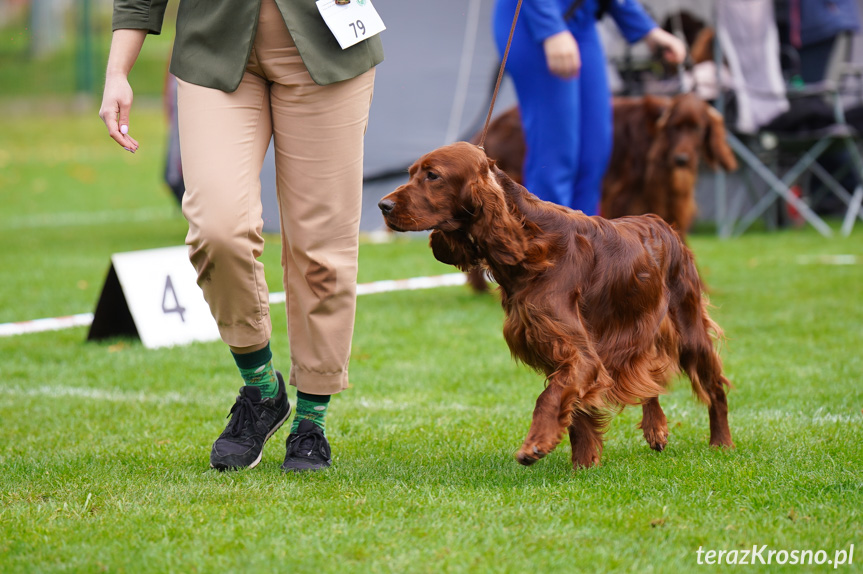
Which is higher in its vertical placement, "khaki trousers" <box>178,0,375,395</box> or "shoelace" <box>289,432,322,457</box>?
"khaki trousers" <box>178,0,375,395</box>

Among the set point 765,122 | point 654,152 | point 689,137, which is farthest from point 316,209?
point 765,122

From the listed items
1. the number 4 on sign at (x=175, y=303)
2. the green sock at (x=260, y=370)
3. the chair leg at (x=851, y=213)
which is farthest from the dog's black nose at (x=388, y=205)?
the chair leg at (x=851, y=213)

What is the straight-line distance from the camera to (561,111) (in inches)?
170

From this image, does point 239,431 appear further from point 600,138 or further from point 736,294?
point 736,294

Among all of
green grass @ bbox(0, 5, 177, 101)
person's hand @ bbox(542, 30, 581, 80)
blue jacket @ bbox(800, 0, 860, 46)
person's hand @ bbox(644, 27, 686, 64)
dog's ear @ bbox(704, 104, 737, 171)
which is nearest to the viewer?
person's hand @ bbox(542, 30, 581, 80)

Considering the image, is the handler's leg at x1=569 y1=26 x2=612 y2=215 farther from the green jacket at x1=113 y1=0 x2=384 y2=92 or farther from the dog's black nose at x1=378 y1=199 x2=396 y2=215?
the dog's black nose at x1=378 y1=199 x2=396 y2=215

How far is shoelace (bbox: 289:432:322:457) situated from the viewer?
2816 millimetres

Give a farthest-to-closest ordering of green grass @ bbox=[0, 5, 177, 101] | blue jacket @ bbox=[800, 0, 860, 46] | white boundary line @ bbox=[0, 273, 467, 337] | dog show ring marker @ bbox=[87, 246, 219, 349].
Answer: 1. green grass @ bbox=[0, 5, 177, 101]
2. blue jacket @ bbox=[800, 0, 860, 46]
3. white boundary line @ bbox=[0, 273, 467, 337]
4. dog show ring marker @ bbox=[87, 246, 219, 349]

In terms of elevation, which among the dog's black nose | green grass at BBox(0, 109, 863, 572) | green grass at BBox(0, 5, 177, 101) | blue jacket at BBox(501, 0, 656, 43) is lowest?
green grass at BBox(0, 5, 177, 101)

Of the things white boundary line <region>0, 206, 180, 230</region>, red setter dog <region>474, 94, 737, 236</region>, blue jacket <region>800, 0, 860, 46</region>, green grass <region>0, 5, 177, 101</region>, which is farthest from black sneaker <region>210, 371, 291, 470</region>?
green grass <region>0, 5, 177, 101</region>

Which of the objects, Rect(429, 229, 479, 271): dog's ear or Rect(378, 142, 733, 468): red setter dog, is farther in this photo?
Rect(429, 229, 479, 271): dog's ear

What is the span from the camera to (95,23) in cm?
2511

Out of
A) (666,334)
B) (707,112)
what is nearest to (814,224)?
(707,112)

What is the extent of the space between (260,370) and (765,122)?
6.74 m
